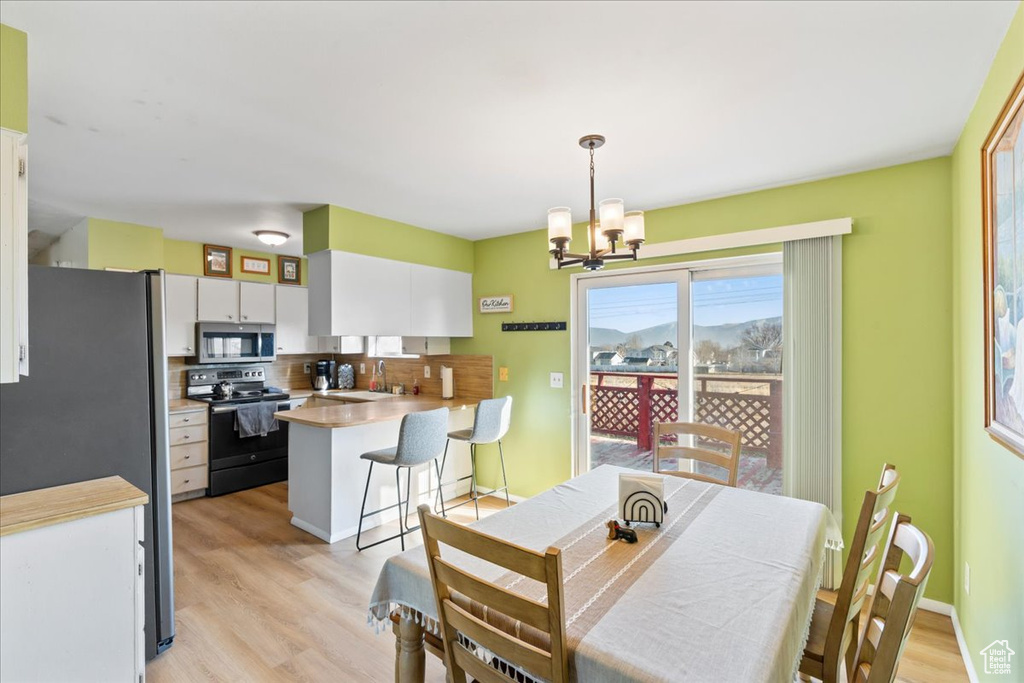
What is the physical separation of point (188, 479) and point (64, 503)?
9.31 feet

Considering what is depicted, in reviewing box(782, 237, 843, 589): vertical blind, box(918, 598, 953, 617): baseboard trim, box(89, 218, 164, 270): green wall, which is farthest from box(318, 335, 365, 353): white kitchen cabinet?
box(918, 598, 953, 617): baseboard trim

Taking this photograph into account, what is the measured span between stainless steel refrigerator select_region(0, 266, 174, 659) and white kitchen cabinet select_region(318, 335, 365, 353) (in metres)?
2.44

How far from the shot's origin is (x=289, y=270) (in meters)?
5.22

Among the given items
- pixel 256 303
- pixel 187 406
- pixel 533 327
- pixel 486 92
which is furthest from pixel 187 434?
pixel 486 92

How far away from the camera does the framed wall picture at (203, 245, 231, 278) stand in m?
4.61

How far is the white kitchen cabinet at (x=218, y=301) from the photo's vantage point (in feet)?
14.6

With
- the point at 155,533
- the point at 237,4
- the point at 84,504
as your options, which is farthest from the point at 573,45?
the point at 155,533

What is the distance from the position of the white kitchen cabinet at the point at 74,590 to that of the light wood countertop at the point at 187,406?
2564mm

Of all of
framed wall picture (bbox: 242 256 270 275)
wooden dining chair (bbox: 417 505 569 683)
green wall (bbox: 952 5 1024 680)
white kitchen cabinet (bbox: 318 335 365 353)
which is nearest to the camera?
wooden dining chair (bbox: 417 505 569 683)

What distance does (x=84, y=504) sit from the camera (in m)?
1.58

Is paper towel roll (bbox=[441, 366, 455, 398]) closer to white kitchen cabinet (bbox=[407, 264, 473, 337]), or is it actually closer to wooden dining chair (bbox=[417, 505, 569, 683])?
white kitchen cabinet (bbox=[407, 264, 473, 337])

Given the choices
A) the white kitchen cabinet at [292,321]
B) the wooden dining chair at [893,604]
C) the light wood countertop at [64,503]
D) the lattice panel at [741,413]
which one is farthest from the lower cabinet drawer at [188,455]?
the wooden dining chair at [893,604]

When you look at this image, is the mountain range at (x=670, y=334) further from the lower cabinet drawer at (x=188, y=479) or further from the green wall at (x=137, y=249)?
the green wall at (x=137, y=249)

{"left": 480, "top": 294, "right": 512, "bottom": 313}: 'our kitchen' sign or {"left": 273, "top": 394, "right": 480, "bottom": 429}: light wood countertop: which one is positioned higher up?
{"left": 480, "top": 294, "right": 512, "bottom": 313}: 'our kitchen' sign
